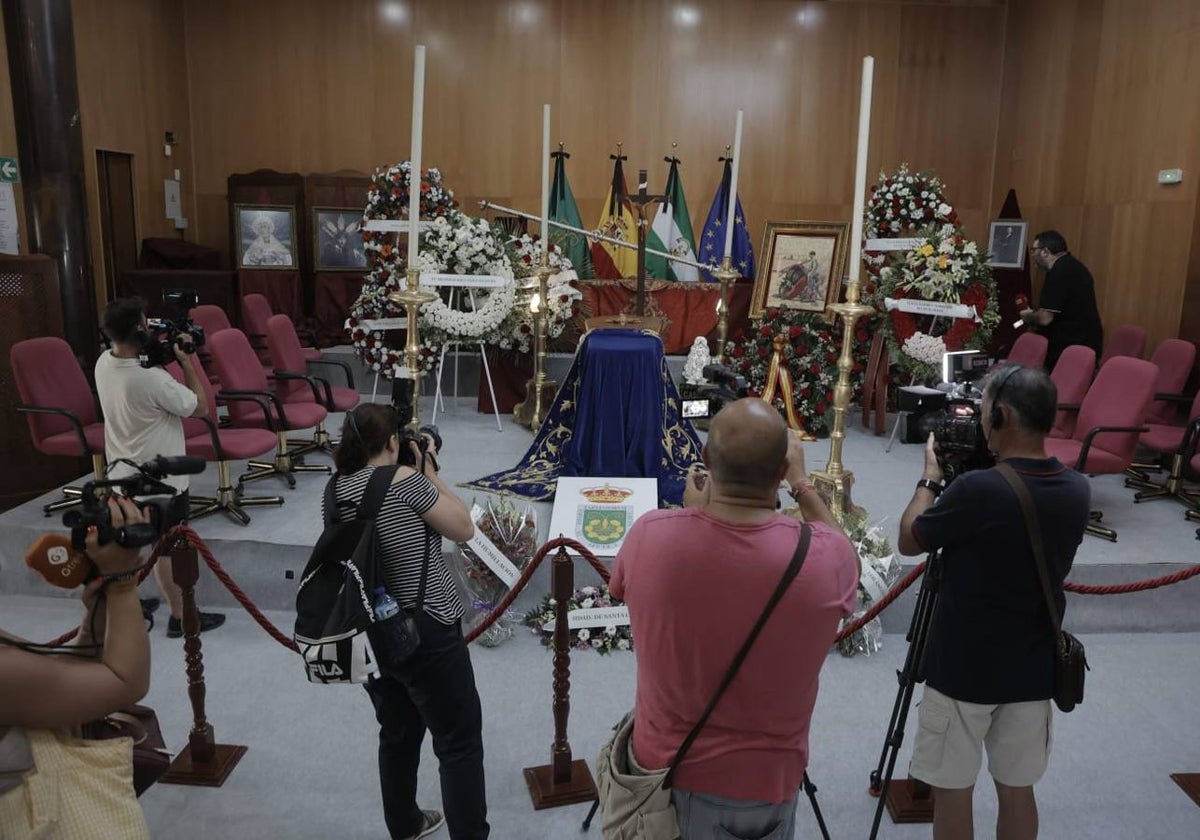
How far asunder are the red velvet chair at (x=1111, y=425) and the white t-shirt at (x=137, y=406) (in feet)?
14.1

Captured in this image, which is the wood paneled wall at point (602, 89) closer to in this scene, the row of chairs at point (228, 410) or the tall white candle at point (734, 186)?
the tall white candle at point (734, 186)

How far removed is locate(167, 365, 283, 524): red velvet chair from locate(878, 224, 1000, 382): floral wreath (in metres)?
4.43

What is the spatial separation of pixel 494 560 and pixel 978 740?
237 centimetres

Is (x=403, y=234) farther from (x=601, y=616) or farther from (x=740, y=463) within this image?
(x=740, y=463)

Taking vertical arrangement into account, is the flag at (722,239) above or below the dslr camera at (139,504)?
above

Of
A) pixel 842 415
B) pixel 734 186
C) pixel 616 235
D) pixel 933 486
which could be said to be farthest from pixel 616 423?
pixel 616 235

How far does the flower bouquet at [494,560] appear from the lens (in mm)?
4129

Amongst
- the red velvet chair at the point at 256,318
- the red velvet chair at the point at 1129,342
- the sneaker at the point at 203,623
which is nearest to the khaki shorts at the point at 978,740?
the sneaker at the point at 203,623

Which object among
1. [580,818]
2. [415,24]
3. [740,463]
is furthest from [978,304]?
[415,24]

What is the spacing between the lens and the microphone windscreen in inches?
61.6

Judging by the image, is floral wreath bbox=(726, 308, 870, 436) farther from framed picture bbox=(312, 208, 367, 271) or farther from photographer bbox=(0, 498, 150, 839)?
photographer bbox=(0, 498, 150, 839)

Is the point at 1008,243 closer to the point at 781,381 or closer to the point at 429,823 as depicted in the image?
the point at 781,381

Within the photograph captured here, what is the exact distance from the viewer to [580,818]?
289cm

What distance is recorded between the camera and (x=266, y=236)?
Result: 9.19 metres
